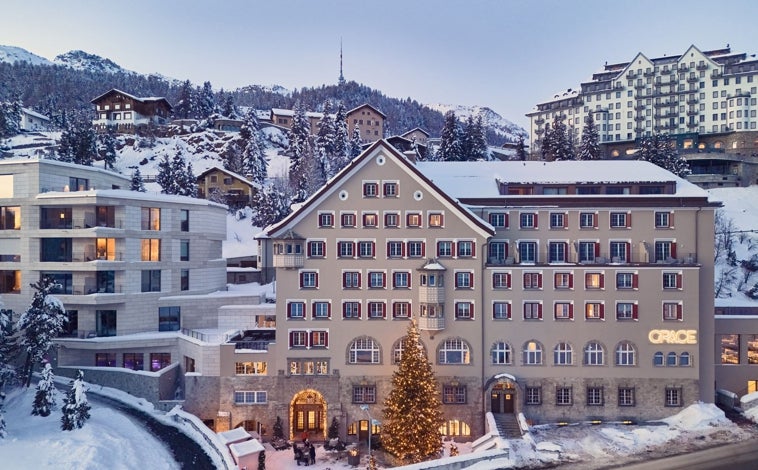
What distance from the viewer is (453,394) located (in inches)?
1693

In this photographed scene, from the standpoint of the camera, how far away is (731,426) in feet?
132

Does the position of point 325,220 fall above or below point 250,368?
above

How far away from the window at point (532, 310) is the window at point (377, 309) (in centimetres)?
1161

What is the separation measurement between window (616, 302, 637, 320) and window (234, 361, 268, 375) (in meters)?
29.2

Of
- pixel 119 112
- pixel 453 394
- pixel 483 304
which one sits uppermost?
pixel 119 112

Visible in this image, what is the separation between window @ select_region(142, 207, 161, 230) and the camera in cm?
4934

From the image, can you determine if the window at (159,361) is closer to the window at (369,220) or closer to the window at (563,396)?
the window at (369,220)

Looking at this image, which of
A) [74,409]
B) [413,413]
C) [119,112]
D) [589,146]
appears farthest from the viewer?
[119,112]

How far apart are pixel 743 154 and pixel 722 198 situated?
18.5 m

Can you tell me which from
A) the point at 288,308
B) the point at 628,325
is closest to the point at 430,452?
the point at 288,308

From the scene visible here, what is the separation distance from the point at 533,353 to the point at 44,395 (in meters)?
35.7

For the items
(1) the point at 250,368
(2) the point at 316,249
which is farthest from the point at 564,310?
(1) the point at 250,368

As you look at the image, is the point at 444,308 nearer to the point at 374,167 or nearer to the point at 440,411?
the point at 440,411

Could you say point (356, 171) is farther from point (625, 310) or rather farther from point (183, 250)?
point (625, 310)
